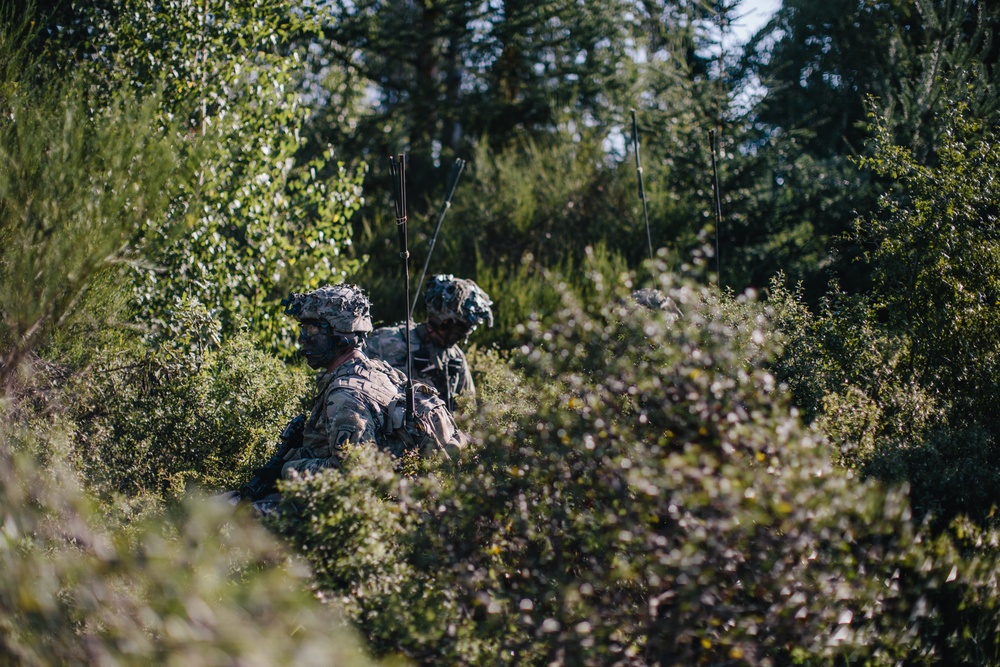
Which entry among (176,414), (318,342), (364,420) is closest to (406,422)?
(364,420)

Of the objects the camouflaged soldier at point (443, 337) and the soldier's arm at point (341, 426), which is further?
the camouflaged soldier at point (443, 337)

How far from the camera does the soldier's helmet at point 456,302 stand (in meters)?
6.72

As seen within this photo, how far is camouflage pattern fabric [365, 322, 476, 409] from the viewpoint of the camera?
23.0ft

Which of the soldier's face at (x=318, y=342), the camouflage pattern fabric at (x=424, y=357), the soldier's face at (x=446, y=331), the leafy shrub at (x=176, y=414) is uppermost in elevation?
the soldier's face at (x=318, y=342)

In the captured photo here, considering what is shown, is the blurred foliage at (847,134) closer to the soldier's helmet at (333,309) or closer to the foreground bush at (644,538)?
the soldier's helmet at (333,309)

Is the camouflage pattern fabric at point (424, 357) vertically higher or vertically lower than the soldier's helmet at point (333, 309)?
lower

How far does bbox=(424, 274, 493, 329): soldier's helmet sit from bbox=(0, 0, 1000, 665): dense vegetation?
623 mm

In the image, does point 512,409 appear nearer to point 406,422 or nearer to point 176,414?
point 406,422

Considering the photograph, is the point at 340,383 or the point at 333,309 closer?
the point at 340,383

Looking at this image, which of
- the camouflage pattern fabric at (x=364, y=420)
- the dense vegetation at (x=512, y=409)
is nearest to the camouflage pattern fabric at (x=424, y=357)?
the dense vegetation at (x=512, y=409)

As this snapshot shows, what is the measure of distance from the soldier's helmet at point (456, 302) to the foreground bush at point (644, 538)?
2734mm

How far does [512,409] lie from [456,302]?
190cm

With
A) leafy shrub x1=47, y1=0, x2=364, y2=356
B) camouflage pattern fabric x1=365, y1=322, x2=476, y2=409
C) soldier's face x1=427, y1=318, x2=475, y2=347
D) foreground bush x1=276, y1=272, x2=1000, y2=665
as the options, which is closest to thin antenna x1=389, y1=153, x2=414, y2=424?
foreground bush x1=276, y1=272, x2=1000, y2=665

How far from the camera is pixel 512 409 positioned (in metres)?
4.99
